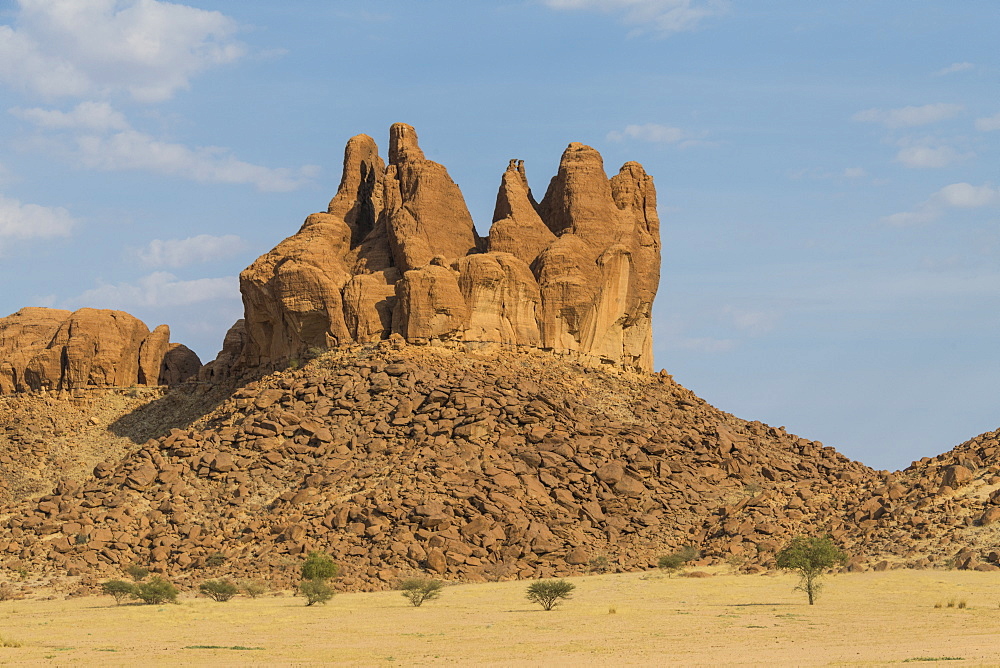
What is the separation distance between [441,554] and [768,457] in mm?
18868

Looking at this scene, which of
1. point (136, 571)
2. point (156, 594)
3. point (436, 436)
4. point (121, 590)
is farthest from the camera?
point (436, 436)

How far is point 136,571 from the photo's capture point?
163 ft

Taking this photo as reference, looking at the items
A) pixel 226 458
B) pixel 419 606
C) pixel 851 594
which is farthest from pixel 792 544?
pixel 226 458

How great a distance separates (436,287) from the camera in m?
59.9

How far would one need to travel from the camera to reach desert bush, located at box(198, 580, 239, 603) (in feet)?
150

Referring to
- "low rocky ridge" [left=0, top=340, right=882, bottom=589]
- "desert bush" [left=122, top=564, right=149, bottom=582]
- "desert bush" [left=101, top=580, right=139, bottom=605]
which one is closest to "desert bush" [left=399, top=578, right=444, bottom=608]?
"low rocky ridge" [left=0, top=340, right=882, bottom=589]

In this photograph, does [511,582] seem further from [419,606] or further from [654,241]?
[654,241]

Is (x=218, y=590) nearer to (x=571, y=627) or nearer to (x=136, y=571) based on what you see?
(x=136, y=571)

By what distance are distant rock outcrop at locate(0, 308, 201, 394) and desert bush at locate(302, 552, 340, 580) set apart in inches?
1268

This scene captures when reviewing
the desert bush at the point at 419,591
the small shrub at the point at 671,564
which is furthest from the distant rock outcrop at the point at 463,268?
the desert bush at the point at 419,591

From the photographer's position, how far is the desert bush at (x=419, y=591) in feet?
144

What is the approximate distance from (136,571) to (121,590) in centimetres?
314

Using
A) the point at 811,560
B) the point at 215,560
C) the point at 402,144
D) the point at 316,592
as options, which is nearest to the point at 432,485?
the point at 215,560

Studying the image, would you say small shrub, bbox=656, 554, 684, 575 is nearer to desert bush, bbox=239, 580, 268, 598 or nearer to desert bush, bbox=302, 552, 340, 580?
desert bush, bbox=302, 552, 340, 580
